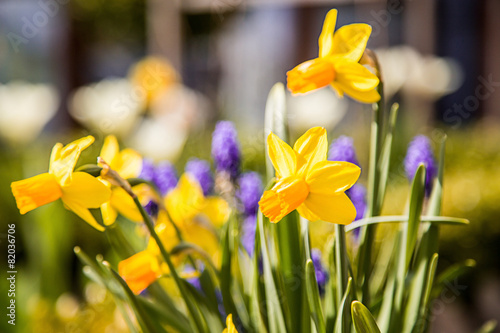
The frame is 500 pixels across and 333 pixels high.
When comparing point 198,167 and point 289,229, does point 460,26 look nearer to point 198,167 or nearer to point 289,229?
point 198,167

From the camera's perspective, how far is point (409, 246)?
53 centimetres

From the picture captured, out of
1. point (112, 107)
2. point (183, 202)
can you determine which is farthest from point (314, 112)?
Answer: point (183, 202)

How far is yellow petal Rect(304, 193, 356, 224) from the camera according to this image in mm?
446

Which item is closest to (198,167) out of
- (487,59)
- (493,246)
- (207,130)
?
(493,246)

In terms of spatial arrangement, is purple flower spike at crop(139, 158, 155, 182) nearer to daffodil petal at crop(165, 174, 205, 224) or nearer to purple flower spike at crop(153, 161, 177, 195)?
purple flower spike at crop(153, 161, 177, 195)

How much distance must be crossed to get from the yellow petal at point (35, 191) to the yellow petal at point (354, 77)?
299 mm

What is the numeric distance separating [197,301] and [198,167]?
39 centimetres

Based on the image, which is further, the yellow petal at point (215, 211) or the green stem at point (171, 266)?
the yellow petal at point (215, 211)

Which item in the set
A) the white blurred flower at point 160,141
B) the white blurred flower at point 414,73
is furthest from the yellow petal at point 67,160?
the white blurred flower at point 414,73

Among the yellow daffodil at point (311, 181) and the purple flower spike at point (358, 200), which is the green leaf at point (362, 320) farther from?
the purple flower spike at point (358, 200)

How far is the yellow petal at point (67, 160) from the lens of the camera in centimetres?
49

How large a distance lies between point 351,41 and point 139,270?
0.33m

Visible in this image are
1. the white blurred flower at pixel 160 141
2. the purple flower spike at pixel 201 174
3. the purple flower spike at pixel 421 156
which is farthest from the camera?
the white blurred flower at pixel 160 141

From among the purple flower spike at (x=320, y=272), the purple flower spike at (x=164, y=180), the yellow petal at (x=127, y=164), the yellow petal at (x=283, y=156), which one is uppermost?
the yellow petal at (x=283, y=156)
